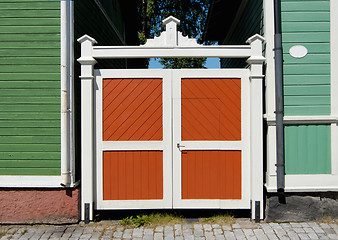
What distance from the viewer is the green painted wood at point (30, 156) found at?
160 inches

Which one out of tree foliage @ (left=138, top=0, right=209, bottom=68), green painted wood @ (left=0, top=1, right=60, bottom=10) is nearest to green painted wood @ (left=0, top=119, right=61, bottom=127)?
green painted wood @ (left=0, top=1, right=60, bottom=10)

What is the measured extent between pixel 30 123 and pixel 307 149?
421 cm

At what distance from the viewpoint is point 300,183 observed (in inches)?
162

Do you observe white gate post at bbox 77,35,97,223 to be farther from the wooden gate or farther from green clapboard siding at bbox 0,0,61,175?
green clapboard siding at bbox 0,0,61,175

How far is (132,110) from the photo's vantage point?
13.7 feet

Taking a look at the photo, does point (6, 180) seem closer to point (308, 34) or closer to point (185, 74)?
point (185, 74)

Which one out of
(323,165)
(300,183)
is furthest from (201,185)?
(323,165)

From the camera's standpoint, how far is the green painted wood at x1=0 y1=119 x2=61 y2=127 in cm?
407

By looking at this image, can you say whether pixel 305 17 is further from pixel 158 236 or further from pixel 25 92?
pixel 25 92

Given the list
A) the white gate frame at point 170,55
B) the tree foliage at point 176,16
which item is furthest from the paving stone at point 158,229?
the tree foliage at point 176,16

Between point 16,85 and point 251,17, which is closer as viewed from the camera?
point 16,85

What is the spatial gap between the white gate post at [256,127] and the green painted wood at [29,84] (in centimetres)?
294

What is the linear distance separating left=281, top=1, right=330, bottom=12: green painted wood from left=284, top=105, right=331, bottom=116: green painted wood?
148 centimetres

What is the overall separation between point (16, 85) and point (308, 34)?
177 inches
